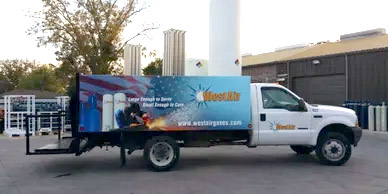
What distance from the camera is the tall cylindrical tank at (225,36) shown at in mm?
19375

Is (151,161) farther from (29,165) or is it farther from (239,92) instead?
(29,165)

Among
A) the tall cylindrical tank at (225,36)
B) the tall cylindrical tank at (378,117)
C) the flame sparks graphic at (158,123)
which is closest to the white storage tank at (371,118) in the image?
the tall cylindrical tank at (378,117)

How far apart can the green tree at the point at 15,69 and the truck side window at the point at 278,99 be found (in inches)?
2471

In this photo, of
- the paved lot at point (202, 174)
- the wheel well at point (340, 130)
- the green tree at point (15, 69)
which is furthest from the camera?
the green tree at point (15, 69)

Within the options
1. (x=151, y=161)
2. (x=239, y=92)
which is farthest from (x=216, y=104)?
(x=151, y=161)

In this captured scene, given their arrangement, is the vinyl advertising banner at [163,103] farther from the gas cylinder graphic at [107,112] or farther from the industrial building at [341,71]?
the industrial building at [341,71]

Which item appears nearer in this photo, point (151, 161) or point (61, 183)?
point (61, 183)

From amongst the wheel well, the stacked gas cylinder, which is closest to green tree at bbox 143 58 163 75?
the stacked gas cylinder

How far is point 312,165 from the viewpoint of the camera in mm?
10672

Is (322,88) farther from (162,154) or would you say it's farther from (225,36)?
(162,154)

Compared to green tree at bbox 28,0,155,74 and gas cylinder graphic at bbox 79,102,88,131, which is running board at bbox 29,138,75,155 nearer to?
gas cylinder graphic at bbox 79,102,88,131

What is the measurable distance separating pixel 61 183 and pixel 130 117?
2135 mm

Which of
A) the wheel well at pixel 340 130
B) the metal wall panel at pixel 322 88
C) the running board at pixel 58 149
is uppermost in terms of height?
the metal wall panel at pixel 322 88

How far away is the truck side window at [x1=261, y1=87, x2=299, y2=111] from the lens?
1052 centimetres
